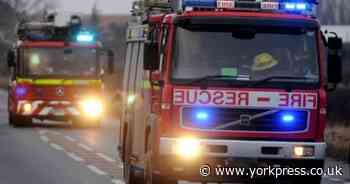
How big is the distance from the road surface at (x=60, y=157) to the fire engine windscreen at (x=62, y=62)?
160 cm

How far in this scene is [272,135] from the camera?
1335 cm

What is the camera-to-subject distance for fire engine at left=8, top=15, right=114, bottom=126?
3162cm

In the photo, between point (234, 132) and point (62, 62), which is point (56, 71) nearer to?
point (62, 62)

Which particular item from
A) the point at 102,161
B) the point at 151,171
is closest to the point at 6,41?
the point at 102,161

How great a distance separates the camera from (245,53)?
1341 centimetres

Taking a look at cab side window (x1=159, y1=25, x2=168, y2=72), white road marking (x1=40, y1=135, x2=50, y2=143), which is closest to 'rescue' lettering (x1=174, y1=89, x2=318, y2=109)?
cab side window (x1=159, y1=25, x2=168, y2=72)

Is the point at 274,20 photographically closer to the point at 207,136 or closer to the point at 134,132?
the point at 207,136

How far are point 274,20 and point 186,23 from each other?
1.01 m

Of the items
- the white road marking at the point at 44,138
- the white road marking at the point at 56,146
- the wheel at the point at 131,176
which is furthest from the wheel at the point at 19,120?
the wheel at the point at 131,176

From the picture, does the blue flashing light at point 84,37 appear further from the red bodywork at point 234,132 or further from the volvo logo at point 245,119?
the volvo logo at point 245,119

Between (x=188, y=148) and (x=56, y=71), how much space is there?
61.6ft

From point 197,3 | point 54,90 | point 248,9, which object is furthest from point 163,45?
point 54,90

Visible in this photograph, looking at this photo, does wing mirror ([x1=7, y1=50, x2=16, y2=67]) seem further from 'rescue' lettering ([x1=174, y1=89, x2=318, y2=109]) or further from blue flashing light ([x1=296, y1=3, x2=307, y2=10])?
'rescue' lettering ([x1=174, y1=89, x2=318, y2=109])

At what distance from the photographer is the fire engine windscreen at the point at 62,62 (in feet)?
104
